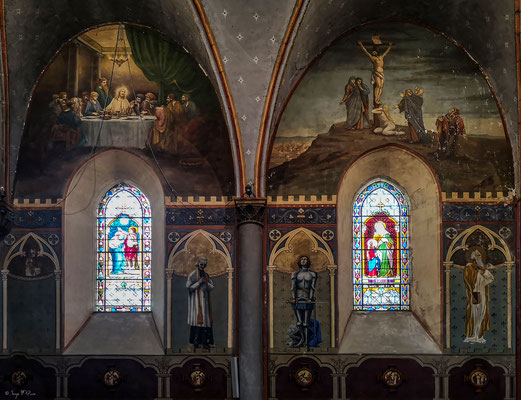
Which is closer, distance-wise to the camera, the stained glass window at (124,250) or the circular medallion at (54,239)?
the circular medallion at (54,239)

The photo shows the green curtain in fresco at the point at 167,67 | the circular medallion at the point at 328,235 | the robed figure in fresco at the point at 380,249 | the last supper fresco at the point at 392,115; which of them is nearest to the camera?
the circular medallion at the point at 328,235

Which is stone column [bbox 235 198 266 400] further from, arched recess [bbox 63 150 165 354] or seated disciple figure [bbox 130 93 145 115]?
seated disciple figure [bbox 130 93 145 115]

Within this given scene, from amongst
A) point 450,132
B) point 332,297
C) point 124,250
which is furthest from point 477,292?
point 124,250

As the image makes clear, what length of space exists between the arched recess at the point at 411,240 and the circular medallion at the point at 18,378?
20.5 ft

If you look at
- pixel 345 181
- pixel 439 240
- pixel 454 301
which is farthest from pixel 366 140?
pixel 454 301

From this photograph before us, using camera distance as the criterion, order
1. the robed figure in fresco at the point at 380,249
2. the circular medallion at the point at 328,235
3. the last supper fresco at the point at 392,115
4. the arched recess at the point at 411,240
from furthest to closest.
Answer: the robed figure in fresco at the point at 380,249, the last supper fresco at the point at 392,115, the circular medallion at the point at 328,235, the arched recess at the point at 411,240

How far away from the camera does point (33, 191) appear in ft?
59.4

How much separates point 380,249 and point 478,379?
3219 millimetres

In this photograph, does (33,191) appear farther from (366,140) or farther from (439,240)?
(439,240)

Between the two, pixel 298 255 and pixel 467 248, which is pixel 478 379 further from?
pixel 298 255

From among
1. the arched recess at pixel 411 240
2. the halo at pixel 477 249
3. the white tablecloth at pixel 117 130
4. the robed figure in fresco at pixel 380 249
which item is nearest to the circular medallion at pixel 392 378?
the arched recess at pixel 411 240

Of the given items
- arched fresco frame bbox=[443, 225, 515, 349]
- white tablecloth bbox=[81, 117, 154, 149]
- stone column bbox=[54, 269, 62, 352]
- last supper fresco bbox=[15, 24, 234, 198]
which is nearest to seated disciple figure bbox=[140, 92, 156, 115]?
last supper fresco bbox=[15, 24, 234, 198]

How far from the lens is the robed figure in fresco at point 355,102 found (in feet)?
60.0

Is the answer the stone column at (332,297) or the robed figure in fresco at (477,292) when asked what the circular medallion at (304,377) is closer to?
the stone column at (332,297)
